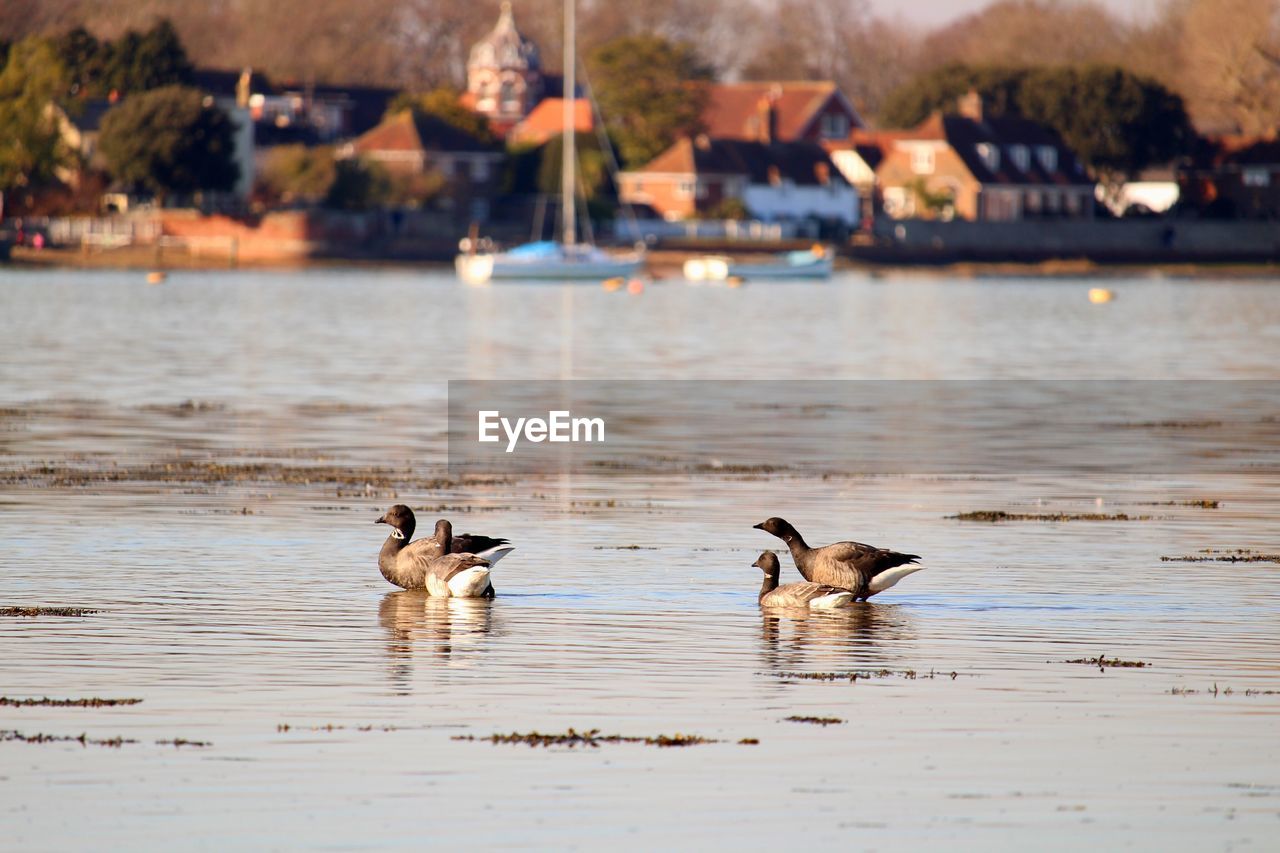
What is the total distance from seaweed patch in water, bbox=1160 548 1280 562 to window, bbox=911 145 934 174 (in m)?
152

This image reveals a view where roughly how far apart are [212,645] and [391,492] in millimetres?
11746

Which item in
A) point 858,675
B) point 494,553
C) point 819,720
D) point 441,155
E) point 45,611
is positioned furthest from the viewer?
point 441,155

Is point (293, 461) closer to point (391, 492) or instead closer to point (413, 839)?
point (391, 492)

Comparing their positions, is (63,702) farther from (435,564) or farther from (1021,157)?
(1021,157)

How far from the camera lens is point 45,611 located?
1917 centimetres

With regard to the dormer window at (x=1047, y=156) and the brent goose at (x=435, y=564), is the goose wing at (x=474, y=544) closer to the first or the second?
the brent goose at (x=435, y=564)

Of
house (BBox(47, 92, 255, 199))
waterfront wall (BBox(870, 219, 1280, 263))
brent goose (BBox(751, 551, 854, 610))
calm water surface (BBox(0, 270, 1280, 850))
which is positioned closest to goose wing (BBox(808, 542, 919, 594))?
brent goose (BBox(751, 551, 854, 610))

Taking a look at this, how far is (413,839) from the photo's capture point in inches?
469

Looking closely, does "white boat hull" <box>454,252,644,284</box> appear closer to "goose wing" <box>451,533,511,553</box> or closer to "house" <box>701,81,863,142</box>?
"house" <box>701,81,863,142</box>

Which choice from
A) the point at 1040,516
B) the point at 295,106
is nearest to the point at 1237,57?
the point at 295,106

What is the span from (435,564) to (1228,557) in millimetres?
8027

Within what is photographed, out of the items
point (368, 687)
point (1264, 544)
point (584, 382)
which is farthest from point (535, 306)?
point (368, 687)

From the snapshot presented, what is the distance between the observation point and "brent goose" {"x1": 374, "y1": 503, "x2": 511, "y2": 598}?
19.9 meters

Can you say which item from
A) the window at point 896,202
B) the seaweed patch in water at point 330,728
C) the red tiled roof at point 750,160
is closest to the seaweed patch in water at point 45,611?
the seaweed patch in water at point 330,728
